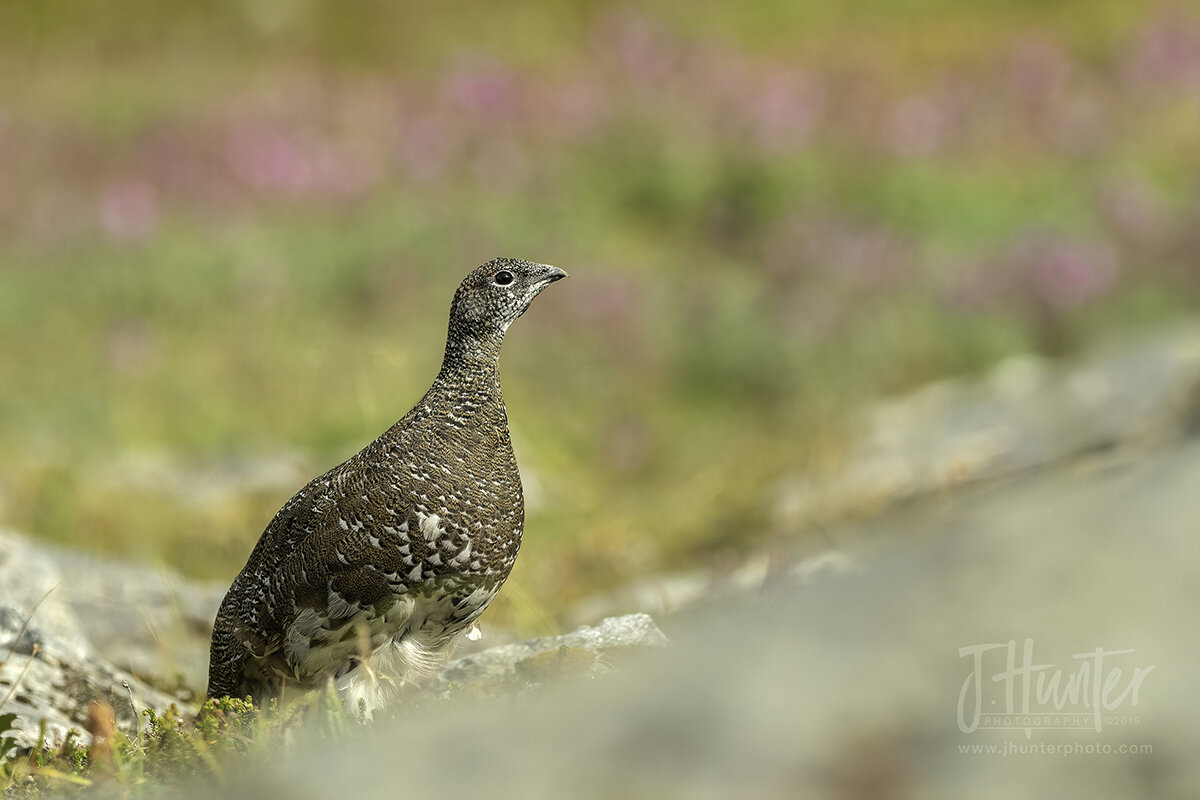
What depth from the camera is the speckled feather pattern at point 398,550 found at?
4031mm

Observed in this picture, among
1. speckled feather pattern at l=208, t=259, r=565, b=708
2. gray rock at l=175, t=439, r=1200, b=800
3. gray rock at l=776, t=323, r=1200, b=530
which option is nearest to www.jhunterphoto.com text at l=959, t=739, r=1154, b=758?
gray rock at l=175, t=439, r=1200, b=800

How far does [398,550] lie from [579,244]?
1017 cm

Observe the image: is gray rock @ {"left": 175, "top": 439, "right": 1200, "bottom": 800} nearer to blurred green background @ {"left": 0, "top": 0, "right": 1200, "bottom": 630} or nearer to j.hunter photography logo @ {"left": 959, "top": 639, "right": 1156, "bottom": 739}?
j.hunter photography logo @ {"left": 959, "top": 639, "right": 1156, "bottom": 739}

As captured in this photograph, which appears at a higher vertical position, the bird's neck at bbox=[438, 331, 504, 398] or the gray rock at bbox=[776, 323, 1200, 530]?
the gray rock at bbox=[776, 323, 1200, 530]

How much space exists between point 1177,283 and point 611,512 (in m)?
6.43

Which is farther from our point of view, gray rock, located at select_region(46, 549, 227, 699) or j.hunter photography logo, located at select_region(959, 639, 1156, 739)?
gray rock, located at select_region(46, 549, 227, 699)

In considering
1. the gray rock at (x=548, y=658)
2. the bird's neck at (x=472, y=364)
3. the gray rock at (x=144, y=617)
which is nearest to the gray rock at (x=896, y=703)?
the gray rock at (x=548, y=658)

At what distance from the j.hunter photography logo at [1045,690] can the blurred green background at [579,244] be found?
20.1 feet

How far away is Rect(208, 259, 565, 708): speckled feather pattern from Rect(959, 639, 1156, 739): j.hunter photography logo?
2171mm

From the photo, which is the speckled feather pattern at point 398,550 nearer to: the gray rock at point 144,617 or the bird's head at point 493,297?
the bird's head at point 493,297

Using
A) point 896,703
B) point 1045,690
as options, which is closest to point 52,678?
point 896,703

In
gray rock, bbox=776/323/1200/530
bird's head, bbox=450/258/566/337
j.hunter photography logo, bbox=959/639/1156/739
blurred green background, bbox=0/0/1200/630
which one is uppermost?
blurred green background, bbox=0/0/1200/630

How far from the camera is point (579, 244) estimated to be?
13969 mm

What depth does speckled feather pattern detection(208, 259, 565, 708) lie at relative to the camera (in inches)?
159
